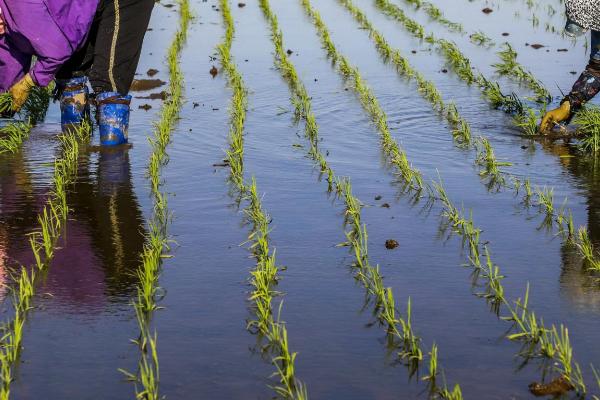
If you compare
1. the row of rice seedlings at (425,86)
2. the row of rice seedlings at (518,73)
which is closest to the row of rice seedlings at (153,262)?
the row of rice seedlings at (425,86)

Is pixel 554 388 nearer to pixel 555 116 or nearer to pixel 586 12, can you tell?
pixel 586 12

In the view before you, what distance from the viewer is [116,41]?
6258mm

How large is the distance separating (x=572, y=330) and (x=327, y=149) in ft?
9.92

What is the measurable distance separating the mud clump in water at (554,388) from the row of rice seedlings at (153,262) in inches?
40.5

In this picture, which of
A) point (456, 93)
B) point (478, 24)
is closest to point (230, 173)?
point (456, 93)

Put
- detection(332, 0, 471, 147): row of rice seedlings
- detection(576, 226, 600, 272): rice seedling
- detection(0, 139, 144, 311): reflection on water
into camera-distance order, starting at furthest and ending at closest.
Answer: detection(332, 0, 471, 147): row of rice seedlings < detection(576, 226, 600, 272): rice seedling < detection(0, 139, 144, 311): reflection on water

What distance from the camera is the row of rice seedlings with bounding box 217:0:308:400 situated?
3.20 m

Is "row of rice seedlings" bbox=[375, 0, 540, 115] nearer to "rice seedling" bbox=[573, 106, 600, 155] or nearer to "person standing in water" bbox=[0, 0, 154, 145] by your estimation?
"rice seedling" bbox=[573, 106, 600, 155]

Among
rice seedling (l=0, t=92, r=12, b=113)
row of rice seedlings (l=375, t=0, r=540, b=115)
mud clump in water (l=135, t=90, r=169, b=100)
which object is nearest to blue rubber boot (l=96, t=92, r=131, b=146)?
rice seedling (l=0, t=92, r=12, b=113)

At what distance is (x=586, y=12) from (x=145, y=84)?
379 cm

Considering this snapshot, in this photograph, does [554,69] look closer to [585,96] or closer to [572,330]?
[585,96]

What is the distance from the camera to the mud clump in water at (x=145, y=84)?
339 inches

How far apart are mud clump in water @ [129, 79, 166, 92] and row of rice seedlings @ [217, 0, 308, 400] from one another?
1553 mm

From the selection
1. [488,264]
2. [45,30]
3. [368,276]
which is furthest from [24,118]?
[488,264]
